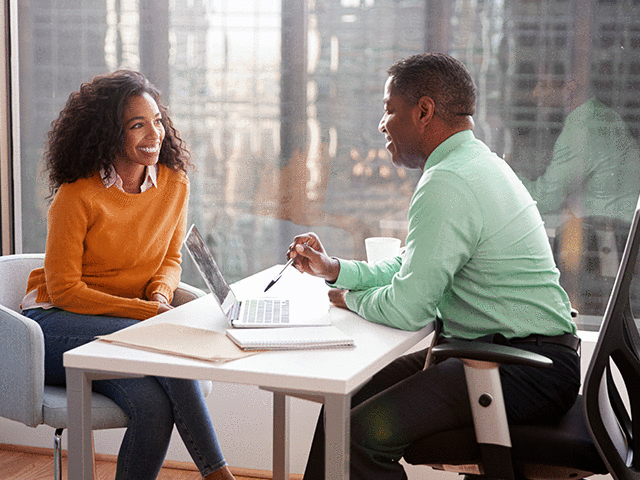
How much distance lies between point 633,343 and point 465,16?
1495 mm

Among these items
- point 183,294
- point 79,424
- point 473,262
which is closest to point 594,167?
point 473,262

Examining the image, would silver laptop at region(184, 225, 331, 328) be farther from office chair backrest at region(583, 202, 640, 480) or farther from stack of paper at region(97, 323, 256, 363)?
office chair backrest at region(583, 202, 640, 480)

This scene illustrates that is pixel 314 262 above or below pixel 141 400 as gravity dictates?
above

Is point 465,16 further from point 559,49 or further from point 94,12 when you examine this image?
point 94,12

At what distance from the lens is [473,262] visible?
63.1 inches

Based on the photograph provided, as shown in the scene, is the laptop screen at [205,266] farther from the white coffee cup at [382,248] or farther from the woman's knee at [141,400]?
the white coffee cup at [382,248]

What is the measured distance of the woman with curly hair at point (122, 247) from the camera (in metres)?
1.81

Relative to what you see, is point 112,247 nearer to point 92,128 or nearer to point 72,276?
point 72,276

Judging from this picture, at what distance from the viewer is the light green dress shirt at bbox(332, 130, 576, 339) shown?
59.9 inches

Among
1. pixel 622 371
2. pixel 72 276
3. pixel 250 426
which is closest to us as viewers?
pixel 622 371

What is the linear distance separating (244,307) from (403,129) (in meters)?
0.58

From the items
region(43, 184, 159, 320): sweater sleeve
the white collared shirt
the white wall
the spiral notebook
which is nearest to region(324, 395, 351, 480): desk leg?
the spiral notebook

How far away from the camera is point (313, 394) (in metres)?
1.29

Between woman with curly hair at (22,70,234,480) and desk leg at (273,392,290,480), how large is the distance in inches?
10.8
